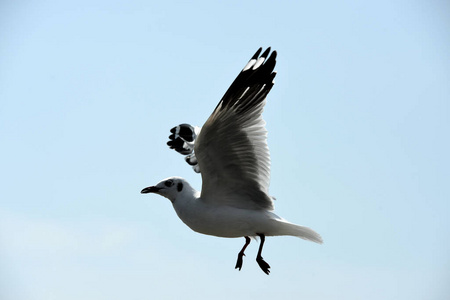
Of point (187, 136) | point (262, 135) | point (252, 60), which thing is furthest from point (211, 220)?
point (187, 136)

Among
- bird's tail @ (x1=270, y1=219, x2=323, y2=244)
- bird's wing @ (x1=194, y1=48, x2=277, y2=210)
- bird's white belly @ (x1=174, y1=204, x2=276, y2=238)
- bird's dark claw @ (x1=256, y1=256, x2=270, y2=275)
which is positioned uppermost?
bird's wing @ (x1=194, y1=48, x2=277, y2=210)

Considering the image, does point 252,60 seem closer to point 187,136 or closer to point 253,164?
point 253,164

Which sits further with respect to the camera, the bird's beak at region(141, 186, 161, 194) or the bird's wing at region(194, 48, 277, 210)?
the bird's beak at region(141, 186, 161, 194)

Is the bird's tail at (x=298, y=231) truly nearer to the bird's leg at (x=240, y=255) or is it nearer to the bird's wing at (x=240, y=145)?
the bird's wing at (x=240, y=145)

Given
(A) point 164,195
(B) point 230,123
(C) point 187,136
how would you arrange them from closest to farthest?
(B) point 230,123
(A) point 164,195
(C) point 187,136

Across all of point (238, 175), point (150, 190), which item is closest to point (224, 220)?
point (238, 175)

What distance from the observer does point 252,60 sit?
27.7 ft

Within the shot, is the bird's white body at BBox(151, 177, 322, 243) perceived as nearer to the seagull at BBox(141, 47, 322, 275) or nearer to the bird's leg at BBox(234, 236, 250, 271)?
the seagull at BBox(141, 47, 322, 275)

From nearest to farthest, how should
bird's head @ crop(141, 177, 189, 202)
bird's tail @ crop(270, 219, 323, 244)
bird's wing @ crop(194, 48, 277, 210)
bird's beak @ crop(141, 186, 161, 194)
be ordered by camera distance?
bird's wing @ crop(194, 48, 277, 210)
bird's tail @ crop(270, 219, 323, 244)
bird's head @ crop(141, 177, 189, 202)
bird's beak @ crop(141, 186, 161, 194)

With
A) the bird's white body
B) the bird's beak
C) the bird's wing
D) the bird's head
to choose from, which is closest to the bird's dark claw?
the bird's white body

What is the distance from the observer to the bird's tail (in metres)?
8.52

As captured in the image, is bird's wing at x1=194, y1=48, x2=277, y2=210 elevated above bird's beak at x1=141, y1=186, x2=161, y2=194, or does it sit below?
above

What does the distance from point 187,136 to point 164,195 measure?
2.46 meters

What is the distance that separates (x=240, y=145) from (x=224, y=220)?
894mm
